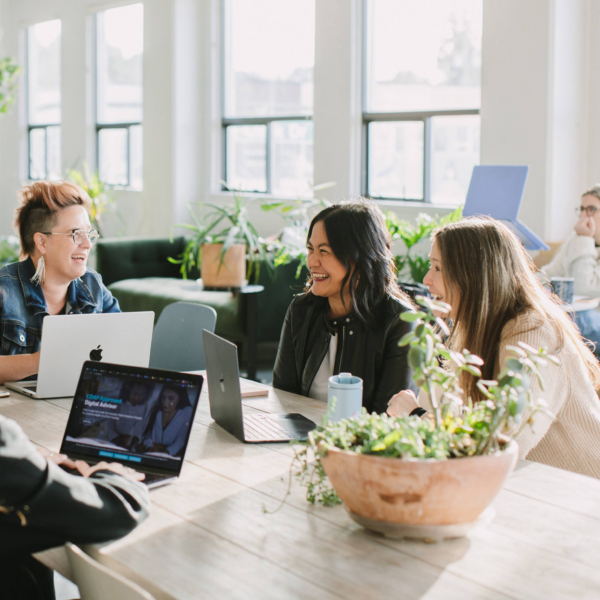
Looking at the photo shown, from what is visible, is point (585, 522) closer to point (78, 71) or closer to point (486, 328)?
point (486, 328)

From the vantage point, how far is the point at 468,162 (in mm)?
5363

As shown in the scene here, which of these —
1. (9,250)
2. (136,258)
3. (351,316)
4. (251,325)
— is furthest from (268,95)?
(351,316)

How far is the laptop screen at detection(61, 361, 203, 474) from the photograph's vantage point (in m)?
1.54

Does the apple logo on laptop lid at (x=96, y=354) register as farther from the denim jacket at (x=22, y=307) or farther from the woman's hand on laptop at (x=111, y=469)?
the woman's hand on laptop at (x=111, y=469)

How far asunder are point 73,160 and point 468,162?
15.7 feet

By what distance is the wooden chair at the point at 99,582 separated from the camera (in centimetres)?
92

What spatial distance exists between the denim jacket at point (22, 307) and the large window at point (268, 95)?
3845 millimetres

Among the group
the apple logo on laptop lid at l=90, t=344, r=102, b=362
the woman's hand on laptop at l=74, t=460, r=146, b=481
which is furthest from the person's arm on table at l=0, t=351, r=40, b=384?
the woman's hand on laptop at l=74, t=460, r=146, b=481

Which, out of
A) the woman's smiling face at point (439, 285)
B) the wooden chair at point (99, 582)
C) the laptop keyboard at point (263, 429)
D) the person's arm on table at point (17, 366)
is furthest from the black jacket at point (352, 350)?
the wooden chair at point (99, 582)

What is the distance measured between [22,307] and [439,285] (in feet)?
4.37

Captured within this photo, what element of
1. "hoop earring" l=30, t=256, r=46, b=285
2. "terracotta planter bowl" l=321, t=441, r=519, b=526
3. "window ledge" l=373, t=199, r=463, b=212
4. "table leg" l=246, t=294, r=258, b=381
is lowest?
"table leg" l=246, t=294, r=258, b=381

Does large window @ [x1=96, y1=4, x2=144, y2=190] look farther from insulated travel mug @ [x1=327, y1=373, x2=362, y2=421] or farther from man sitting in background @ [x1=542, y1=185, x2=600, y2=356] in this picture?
insulated travel mug @ [x1=327, y1=373, x2=362, y2=421]

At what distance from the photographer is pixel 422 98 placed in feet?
18.4

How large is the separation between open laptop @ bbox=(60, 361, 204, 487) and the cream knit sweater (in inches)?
28.5
